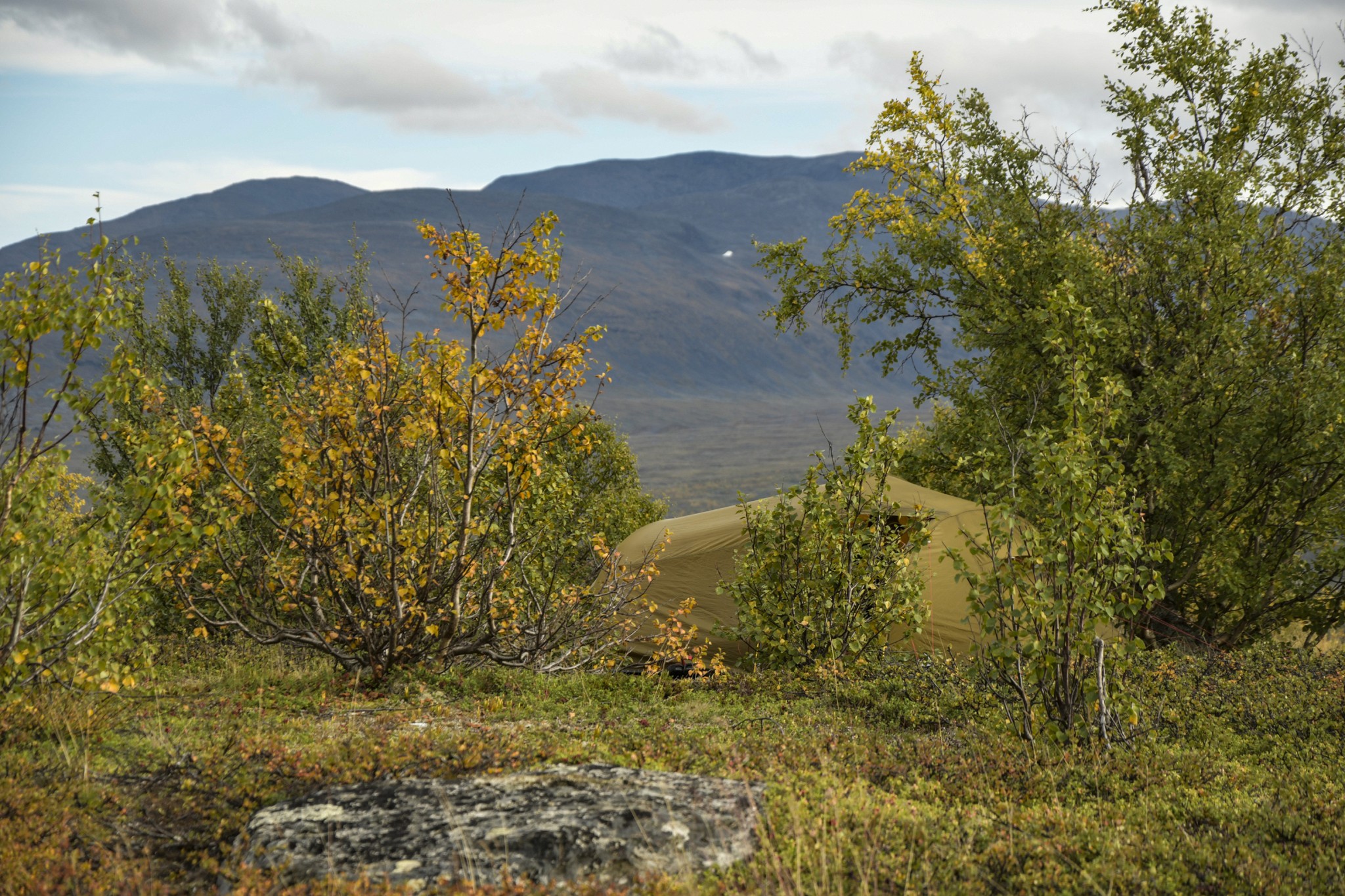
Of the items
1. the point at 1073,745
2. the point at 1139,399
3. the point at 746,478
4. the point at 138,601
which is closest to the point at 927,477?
the point at 1139,399

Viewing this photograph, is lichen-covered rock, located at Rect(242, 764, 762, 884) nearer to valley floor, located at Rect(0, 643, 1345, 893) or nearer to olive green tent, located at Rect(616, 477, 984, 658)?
valley floor, located at Rect(0, 643, 1345, 893)

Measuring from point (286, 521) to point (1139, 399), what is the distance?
39.4ft

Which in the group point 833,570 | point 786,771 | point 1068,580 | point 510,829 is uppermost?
point 1068,580

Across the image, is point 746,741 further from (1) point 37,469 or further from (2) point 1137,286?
(2) point 1137,286

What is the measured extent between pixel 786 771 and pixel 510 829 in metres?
1.85

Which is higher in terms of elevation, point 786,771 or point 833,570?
point 786,771

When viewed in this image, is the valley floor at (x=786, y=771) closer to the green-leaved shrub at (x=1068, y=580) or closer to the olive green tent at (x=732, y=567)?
the green-leaved shrub at (x=1068, y=580)

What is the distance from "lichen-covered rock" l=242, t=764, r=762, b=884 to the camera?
13.8ft

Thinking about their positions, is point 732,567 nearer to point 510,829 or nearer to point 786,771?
point 786,771

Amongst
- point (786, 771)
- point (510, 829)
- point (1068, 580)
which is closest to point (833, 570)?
point (1068, 580)

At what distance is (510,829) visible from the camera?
4.46m

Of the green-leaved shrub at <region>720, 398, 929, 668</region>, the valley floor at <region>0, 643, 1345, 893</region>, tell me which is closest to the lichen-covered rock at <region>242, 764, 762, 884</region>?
the valley floor at <region>0, 643, 1345, 893</region>

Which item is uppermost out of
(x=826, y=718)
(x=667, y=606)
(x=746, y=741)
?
(x=746, y=741)

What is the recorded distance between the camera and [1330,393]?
12805mm
